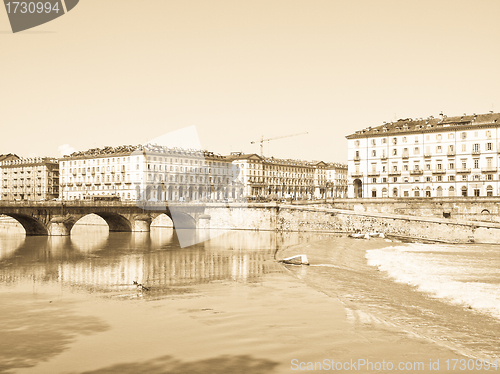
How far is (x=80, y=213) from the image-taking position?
212 ft

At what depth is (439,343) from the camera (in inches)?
577

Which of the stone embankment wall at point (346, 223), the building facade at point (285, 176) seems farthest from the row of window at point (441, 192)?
the building facade at point (285, 176)

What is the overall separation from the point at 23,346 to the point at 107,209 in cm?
5295

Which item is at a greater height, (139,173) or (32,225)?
(139,173)

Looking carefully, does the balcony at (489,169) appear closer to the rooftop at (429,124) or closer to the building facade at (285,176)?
the rooftop at (429,124)

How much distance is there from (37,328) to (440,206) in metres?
61.2

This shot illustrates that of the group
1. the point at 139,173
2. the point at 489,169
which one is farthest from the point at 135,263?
the point at 139,173

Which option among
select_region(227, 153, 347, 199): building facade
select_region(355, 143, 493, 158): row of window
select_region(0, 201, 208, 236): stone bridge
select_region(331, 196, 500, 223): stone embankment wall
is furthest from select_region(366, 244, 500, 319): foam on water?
select_region(227, 153, 347, 199): building facade

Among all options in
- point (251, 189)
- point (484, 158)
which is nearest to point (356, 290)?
point (484, 158)

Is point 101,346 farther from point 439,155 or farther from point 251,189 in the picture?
point 251,189

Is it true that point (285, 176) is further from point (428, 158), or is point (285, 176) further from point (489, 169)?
point (489, 169)

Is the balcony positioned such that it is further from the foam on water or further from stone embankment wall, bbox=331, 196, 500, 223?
the foam on water

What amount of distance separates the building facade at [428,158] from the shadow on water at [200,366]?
72790 mm

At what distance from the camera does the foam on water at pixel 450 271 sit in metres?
21.3
